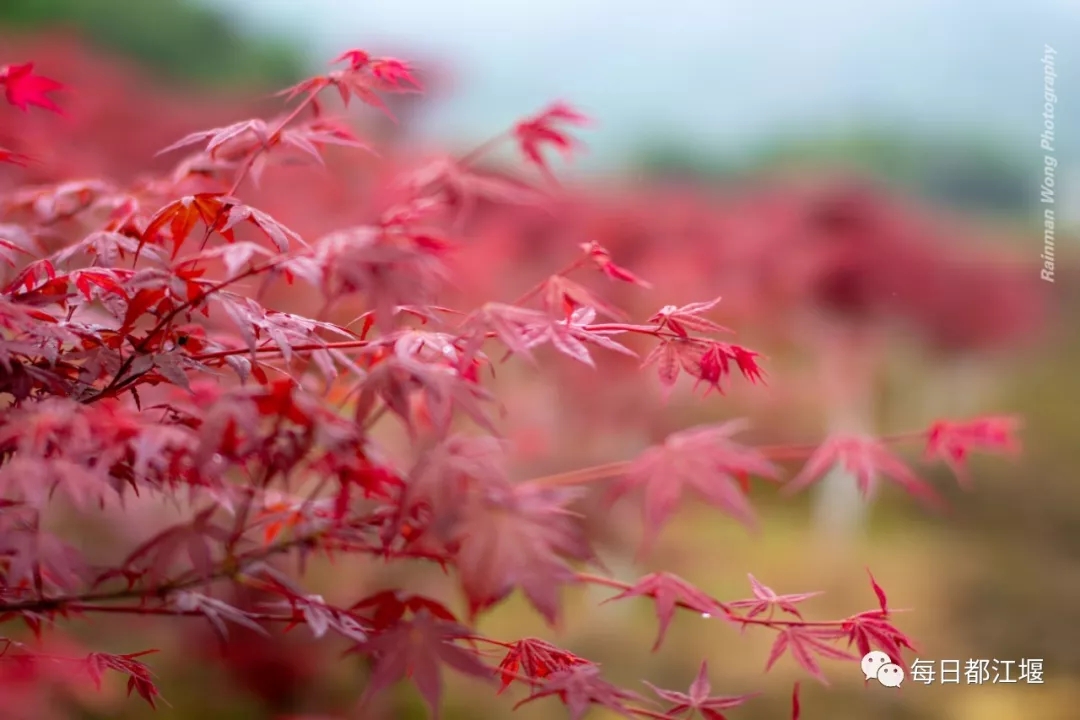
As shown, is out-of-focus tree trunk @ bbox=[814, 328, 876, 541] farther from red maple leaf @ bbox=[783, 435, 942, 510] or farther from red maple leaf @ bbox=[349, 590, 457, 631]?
red maple leaf @ bbox=[349, 590, 457, 631]

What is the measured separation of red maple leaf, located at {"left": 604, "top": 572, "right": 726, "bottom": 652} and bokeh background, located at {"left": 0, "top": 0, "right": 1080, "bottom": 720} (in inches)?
20.4

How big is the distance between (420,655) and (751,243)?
108 inches

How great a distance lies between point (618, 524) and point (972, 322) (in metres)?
1.83

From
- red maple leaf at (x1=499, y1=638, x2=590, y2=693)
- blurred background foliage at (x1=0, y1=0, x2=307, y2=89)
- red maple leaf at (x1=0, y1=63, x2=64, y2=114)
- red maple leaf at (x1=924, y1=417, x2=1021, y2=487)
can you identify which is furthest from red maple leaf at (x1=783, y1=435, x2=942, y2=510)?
blurred background foliage at (x1=0, y1=0, x2=307, y2=89)

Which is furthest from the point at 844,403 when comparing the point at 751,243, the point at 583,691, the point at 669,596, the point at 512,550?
the point at 512,550

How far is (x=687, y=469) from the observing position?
0.54 metres

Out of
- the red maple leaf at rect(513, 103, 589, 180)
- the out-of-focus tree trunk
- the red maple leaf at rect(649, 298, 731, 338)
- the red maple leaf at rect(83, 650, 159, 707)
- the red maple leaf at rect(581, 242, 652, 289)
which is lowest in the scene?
the red maple leaf at rect(83, 650, 159, 707)

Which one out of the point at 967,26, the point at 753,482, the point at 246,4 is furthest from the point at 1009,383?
the point at 246,4

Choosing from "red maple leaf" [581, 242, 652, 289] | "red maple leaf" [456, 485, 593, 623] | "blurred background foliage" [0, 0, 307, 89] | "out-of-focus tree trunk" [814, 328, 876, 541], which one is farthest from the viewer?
"blurred background foliage" [0, 0, 307, 89]

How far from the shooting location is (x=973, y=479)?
12.5 feet

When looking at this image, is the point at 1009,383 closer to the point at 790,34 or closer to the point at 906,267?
the point at 906,267

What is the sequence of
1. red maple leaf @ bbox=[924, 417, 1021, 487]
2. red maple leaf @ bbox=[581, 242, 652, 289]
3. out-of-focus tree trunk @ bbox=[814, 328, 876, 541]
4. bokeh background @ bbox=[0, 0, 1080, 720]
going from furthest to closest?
out-of-focus tree trunk @ bbox=[814, 328, 876, 541]
bokeh background @ bbox=[0, 0, 1080, 720]
red maple leaf @ bbox=[924, 417, 1021, 487]
red maple leaf @ bbox=[581, 242, 652, 289]

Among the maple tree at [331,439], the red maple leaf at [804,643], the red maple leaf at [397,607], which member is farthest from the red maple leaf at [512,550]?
the red maple leaf at [804,643]

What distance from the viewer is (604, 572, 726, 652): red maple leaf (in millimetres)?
599
